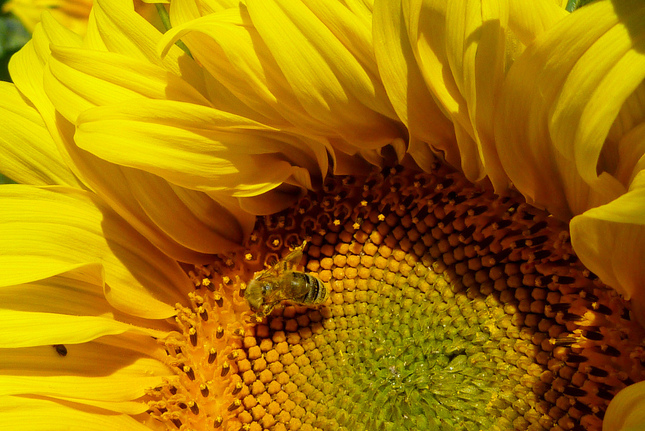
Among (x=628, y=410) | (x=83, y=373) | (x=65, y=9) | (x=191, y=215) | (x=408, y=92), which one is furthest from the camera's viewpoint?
(x=65, y=9)

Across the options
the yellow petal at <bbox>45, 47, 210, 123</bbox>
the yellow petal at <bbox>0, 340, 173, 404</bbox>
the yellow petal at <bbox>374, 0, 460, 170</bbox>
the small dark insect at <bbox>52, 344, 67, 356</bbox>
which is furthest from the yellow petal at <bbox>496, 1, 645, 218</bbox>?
the small dark insect at <bbox>52, 344, 67, 356</bbox>

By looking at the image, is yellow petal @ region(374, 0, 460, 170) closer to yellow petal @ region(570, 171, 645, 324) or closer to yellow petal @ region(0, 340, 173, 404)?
yellow petal @ region(570, 171, 645, 324)

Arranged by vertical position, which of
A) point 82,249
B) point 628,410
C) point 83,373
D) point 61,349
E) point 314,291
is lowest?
point 628,410

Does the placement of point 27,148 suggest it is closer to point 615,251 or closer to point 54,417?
point 54,417

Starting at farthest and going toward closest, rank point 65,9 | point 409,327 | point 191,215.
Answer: point 65,9
point 191,215
point 409,327

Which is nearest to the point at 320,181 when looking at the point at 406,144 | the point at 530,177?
the point at 406,144

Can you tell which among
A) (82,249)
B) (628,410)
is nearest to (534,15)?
(628,410)
